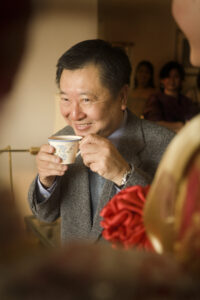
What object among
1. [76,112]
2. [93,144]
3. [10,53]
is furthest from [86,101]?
[10,53]

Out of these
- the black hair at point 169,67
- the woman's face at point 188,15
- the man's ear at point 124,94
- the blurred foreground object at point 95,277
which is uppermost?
the black hair at point 169,67

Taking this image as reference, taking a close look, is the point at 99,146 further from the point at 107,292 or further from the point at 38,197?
the point at 107,292

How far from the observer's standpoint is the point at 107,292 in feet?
0.48

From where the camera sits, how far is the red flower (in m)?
0.27

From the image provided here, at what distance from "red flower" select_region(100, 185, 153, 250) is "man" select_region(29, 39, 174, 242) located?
0.34 meters

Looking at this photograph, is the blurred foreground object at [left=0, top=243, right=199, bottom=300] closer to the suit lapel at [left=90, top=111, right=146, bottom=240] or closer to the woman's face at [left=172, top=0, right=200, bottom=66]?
the woman's face at [left=172, top=0, right=200, bottom=66]

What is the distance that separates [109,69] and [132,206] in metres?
0.56

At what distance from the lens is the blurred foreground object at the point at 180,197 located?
0.60ft

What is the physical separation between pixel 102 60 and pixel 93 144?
Answer: 0.77 feet

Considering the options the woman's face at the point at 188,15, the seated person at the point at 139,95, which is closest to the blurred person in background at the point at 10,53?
the woman's face at the point at 188,15

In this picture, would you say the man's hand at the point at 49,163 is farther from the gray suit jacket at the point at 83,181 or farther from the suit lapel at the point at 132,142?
the suit lapel at the point at 132,142

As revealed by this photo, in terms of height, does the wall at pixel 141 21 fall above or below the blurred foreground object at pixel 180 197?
above

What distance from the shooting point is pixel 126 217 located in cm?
28

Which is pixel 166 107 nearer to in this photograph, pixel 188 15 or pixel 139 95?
pixel 139 95
